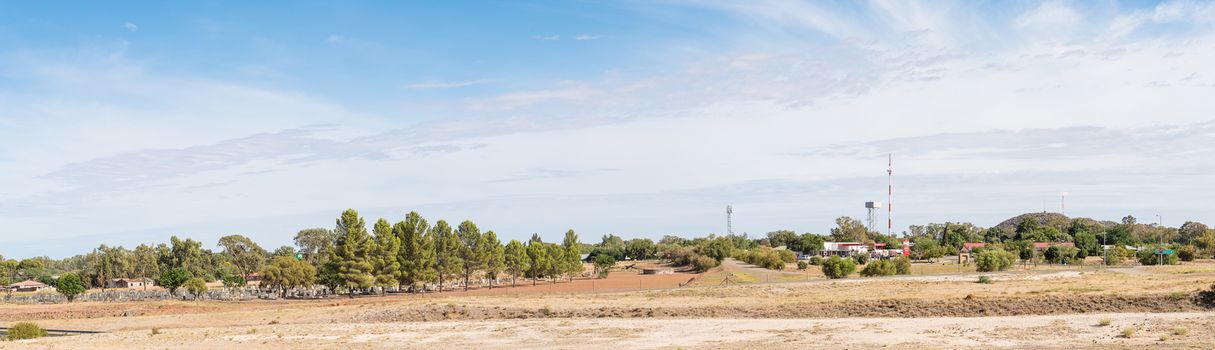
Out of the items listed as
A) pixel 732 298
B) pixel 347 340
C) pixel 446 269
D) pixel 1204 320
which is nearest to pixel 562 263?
pixel 446 269

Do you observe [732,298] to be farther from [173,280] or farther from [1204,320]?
[173,280]

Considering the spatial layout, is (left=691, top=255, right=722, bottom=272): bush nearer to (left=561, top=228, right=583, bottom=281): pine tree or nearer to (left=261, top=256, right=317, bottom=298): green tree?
(left=561, top=228, right=583, bottom=281): pine tree

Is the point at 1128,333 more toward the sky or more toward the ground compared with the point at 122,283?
more toward the sky

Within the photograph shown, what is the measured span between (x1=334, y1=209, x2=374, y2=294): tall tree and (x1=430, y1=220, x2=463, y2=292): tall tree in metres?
11.9

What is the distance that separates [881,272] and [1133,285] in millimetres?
33294

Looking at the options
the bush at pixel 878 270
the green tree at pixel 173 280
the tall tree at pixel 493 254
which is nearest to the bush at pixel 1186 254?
the bush at pixel 878 270

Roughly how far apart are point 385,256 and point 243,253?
216 ft

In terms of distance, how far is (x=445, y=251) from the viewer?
11150 cm

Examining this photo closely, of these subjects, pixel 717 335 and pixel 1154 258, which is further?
pixel 1154 258

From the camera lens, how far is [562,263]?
13900cm

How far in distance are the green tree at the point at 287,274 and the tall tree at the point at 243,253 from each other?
152 ft

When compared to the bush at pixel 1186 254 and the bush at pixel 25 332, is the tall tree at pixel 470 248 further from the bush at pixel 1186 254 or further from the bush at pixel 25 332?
the bush at pixel 1186 254

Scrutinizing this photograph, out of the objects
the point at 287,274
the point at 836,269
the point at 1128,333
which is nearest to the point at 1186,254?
the point at 836,269

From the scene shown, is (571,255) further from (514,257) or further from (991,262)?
(991,262)
